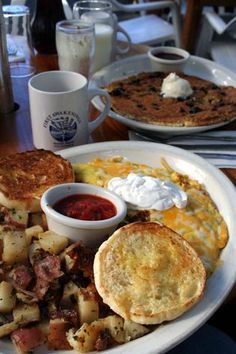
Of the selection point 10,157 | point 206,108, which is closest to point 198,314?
point 10,157

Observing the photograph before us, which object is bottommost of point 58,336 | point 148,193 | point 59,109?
point 58,336

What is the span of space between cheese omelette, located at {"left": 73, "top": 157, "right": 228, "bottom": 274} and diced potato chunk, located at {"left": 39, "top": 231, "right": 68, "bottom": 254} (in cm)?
20

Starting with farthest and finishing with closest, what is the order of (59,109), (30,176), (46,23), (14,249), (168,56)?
(46,23) < (168,56) < (59,109) < (30,176) < (14,249)

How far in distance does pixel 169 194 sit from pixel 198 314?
371 millimetres

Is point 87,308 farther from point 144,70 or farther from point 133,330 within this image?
point 144,70

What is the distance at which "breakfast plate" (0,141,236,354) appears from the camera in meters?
0.89

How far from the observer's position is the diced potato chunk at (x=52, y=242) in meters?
1.06

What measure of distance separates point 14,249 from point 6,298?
0.39 feet

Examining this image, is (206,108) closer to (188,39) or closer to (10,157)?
(10,157)

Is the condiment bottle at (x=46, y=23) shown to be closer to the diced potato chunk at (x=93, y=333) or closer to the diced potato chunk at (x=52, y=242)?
the diced potato chunk at (x=52, y=242)

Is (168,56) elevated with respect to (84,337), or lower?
elevated

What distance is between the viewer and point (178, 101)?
185cm

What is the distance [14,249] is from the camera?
1.03m

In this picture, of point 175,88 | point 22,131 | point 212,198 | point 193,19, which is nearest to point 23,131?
point 22,131
